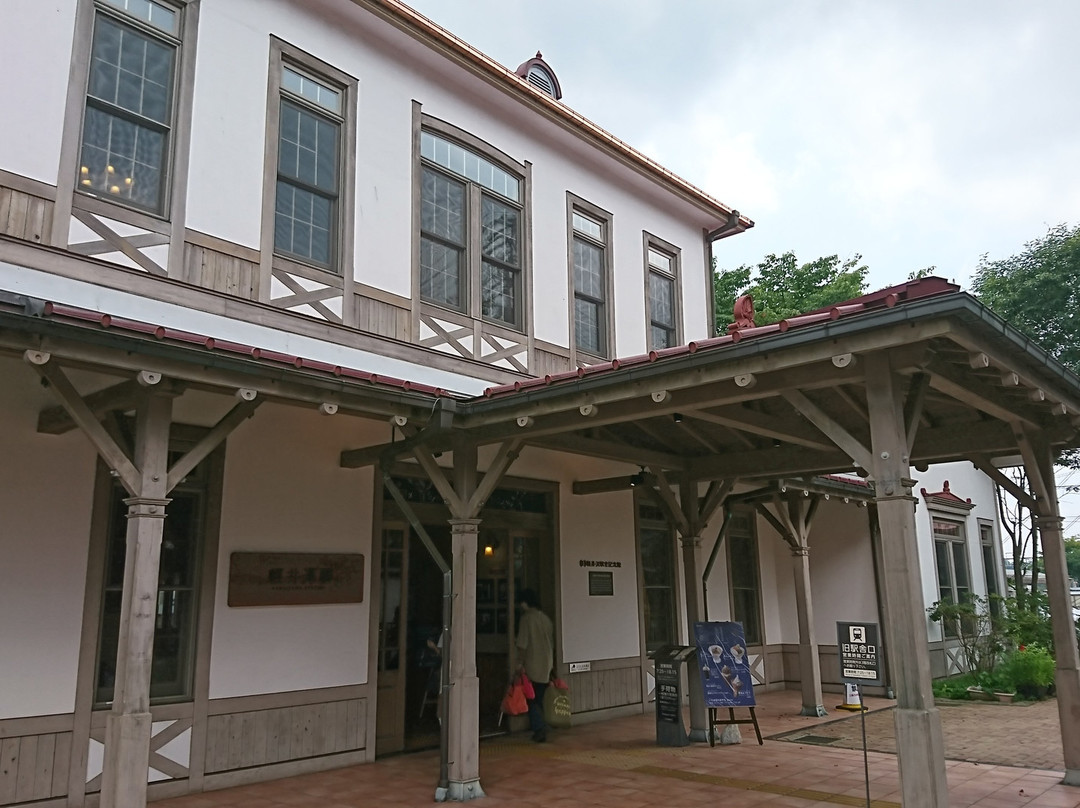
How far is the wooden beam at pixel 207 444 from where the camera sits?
5273 mm

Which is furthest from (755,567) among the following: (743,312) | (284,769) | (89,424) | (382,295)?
(89,424)

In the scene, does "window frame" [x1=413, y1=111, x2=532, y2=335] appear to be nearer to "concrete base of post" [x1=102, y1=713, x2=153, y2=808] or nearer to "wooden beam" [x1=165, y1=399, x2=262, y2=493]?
"wooden beam" [x1=165, y1=399, x2=262, y2=493]

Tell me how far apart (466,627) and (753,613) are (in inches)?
318

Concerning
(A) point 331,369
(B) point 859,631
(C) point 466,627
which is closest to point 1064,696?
(B) point 859,631

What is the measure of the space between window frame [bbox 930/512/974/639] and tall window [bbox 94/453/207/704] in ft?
41.4

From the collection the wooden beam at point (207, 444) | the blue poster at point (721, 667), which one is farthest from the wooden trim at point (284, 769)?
the blue poster at point (721, 667)

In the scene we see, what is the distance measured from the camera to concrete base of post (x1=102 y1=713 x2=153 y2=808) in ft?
16.0

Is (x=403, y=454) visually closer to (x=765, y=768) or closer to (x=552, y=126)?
(x=765, y=768)

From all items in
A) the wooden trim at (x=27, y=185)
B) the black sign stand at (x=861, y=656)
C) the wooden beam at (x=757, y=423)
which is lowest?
the black sign stand at (x=861, y=656)

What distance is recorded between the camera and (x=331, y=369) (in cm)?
592

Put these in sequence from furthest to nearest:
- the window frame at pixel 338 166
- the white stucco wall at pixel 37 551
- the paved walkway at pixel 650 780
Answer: the window frame at pixel 338 166 < the paved walkway at pixel 650 780 < the white stucco wall at pixel 37 551

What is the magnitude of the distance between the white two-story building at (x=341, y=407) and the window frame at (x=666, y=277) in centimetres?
104

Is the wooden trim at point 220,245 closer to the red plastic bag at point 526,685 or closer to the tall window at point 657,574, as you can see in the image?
the red plastic bag at point 526,685

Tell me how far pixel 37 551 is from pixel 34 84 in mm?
3473
